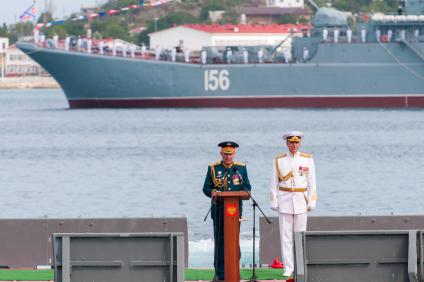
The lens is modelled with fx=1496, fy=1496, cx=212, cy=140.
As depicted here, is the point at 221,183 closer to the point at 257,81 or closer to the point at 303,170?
the point at 303,170

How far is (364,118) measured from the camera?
282 feet

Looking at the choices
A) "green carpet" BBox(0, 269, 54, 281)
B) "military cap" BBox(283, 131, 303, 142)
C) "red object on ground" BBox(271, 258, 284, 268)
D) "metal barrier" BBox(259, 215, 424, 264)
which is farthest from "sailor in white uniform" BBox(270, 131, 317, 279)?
"green carpet" BBox(0, 269, 54, 281)

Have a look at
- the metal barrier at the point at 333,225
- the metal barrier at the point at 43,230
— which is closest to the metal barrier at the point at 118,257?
the metal barrier at the point at 43,230

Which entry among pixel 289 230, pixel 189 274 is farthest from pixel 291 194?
pixel 189 274

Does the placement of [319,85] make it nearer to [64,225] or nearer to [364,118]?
[364,118]

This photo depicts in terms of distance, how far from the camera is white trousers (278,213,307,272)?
16862 millimetres

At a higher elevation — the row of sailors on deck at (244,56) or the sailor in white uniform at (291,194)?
the sailor in white uniform at (291,194)

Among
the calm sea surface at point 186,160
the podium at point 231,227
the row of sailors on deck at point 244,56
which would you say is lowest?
the calm sea surface at point 186,160

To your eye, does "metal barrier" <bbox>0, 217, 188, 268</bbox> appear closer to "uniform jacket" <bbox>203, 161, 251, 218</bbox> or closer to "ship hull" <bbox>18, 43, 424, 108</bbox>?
"uniform jacket" <bbox>203, 161, 251, 218</bbox>

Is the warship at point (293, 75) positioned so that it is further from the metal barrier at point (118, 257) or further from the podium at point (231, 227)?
the metal barrier at point (118, 257)

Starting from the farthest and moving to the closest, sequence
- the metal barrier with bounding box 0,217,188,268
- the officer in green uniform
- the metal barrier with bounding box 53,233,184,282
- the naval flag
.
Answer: the naval flag, the metal barrier with bounding box 0,217,188,268, the officer in green uniform, the metal barrier with bounding box 53,233,184,282

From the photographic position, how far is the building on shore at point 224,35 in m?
174

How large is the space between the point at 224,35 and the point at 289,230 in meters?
164

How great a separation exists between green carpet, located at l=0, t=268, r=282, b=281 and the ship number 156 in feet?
269
